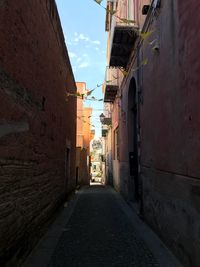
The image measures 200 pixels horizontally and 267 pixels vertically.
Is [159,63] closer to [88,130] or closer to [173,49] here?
[173,49]

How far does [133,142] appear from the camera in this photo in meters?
11.3

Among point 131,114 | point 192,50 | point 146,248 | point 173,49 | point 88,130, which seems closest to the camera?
point 192,50

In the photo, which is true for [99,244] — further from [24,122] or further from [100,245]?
[24,122]

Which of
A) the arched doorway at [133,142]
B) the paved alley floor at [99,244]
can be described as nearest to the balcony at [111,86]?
the arched doorway at [133,142]

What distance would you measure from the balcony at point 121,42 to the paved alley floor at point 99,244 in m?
4.96

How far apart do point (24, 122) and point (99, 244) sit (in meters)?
2.54

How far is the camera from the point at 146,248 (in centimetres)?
528

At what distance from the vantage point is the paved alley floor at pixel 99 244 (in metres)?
4.54

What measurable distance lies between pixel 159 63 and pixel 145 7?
80.6 inches

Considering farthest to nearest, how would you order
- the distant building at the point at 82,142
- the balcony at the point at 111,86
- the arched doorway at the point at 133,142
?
the distant building at the point at 82,142 → the balcony at the point at 111,86 → the arched doorway at the point at 133,142

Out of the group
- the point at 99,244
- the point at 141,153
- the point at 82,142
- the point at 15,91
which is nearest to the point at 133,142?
the point at 141,153

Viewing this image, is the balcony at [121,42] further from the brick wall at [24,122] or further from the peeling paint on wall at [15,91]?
the peeling paint on wall at [15,91]

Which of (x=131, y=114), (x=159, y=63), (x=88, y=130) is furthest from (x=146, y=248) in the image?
(x=88, y=130)

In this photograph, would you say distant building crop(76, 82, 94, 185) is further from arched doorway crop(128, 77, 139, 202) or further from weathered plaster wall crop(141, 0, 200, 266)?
weathered plaster wall crop(141, 0, 200, 266)
